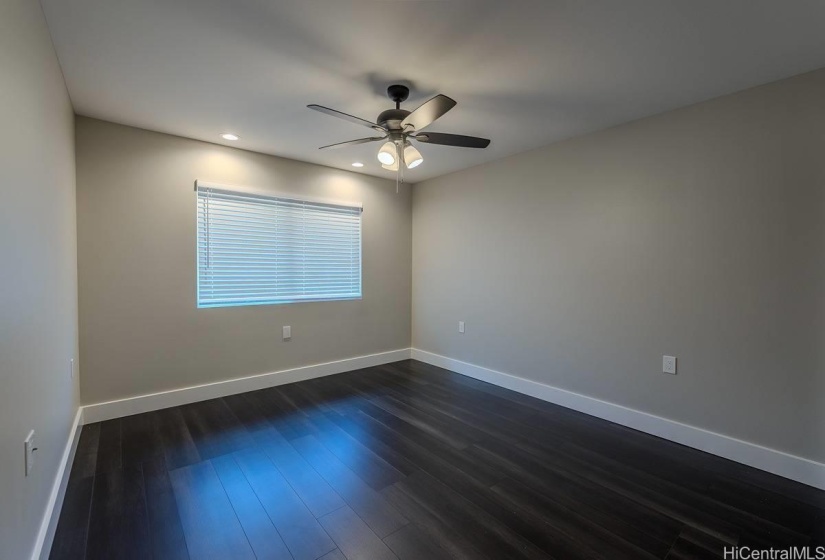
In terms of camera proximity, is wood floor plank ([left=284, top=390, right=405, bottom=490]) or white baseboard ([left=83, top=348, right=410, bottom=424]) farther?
white baseboard ([left=83, top=348, right=410, bottom=424])

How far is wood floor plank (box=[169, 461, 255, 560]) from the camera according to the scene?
153cm

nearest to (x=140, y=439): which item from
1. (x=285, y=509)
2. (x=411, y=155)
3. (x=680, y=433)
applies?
(x=285, y=509)

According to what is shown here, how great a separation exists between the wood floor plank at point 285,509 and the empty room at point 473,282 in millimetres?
18

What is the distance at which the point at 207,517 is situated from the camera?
1.74 metres

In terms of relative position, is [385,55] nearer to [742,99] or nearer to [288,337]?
[742,99]

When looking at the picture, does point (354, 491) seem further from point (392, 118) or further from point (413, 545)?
point (392, 118)

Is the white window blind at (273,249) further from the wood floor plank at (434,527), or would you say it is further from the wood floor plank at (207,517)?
the wood floor plank at (434,527)

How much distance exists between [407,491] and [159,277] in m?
2.62

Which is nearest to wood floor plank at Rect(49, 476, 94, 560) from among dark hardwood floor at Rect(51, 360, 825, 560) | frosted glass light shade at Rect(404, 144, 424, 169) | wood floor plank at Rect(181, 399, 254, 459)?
dark hardwood floor at Rect(51, 360, 825, 560)

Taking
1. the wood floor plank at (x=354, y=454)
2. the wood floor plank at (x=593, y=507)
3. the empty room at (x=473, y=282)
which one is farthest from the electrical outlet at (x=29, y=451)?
the wood floor plank at (x=593, y=507)

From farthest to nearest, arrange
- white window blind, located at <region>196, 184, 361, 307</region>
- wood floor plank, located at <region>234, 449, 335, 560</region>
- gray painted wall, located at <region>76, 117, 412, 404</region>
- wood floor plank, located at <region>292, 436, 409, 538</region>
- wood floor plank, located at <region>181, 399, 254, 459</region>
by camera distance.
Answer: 1. white window blind, located at <region>196, 184, 361, 307</region>
2. gray painted wall, located at <region>76, 117, 412, 404</region>
3. wood floor plank, located at <region>181, 399, 254, 459</region>
4. wood floor plank, located at <region>292, 436, 409, 538</region>
5. wood floor plank, located at <region>234, 449, 335, 560</region>

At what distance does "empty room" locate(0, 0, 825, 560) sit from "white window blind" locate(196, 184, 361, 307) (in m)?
0.03

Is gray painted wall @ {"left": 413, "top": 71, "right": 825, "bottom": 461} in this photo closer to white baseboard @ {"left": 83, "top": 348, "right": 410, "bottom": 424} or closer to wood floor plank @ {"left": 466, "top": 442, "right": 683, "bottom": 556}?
wood floor plank @ {"left": 466, "top": 442, "right": 683, "bottom": 556}

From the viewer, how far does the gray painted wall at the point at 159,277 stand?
275cm
